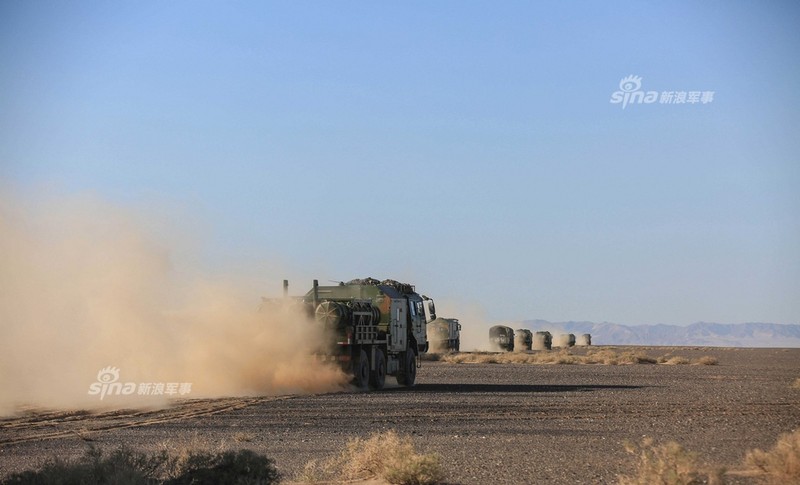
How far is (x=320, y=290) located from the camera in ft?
122

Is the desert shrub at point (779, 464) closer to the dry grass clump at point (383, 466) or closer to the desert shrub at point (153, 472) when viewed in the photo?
the dry grass clump at point (383, 466)

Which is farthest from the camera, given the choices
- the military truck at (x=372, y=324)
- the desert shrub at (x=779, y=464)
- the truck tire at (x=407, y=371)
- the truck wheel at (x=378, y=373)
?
the truck tire at (x=407, y=371)

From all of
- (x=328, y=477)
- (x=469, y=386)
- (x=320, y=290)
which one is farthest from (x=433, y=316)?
(x=328, y=477)

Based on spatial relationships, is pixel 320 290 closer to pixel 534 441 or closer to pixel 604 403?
pixel 604 403

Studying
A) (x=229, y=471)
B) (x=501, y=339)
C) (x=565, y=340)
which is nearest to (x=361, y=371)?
(x=229, y=471)

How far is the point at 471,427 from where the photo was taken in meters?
22.4

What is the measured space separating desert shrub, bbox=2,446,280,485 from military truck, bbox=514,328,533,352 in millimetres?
98953

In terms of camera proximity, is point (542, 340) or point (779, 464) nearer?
point (779, 464)

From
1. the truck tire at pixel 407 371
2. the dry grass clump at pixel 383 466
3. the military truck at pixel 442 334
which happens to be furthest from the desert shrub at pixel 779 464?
the military truck at pixel 442 334

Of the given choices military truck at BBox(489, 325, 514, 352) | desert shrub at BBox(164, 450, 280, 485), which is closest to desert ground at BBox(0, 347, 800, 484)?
desert shrub at BBox(164, 450, 280, 485)

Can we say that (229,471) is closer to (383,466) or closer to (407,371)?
(383,466)

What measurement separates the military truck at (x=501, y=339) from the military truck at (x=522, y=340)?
4450mm

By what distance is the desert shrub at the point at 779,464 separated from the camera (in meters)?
13.4

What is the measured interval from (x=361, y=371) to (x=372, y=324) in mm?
1602
